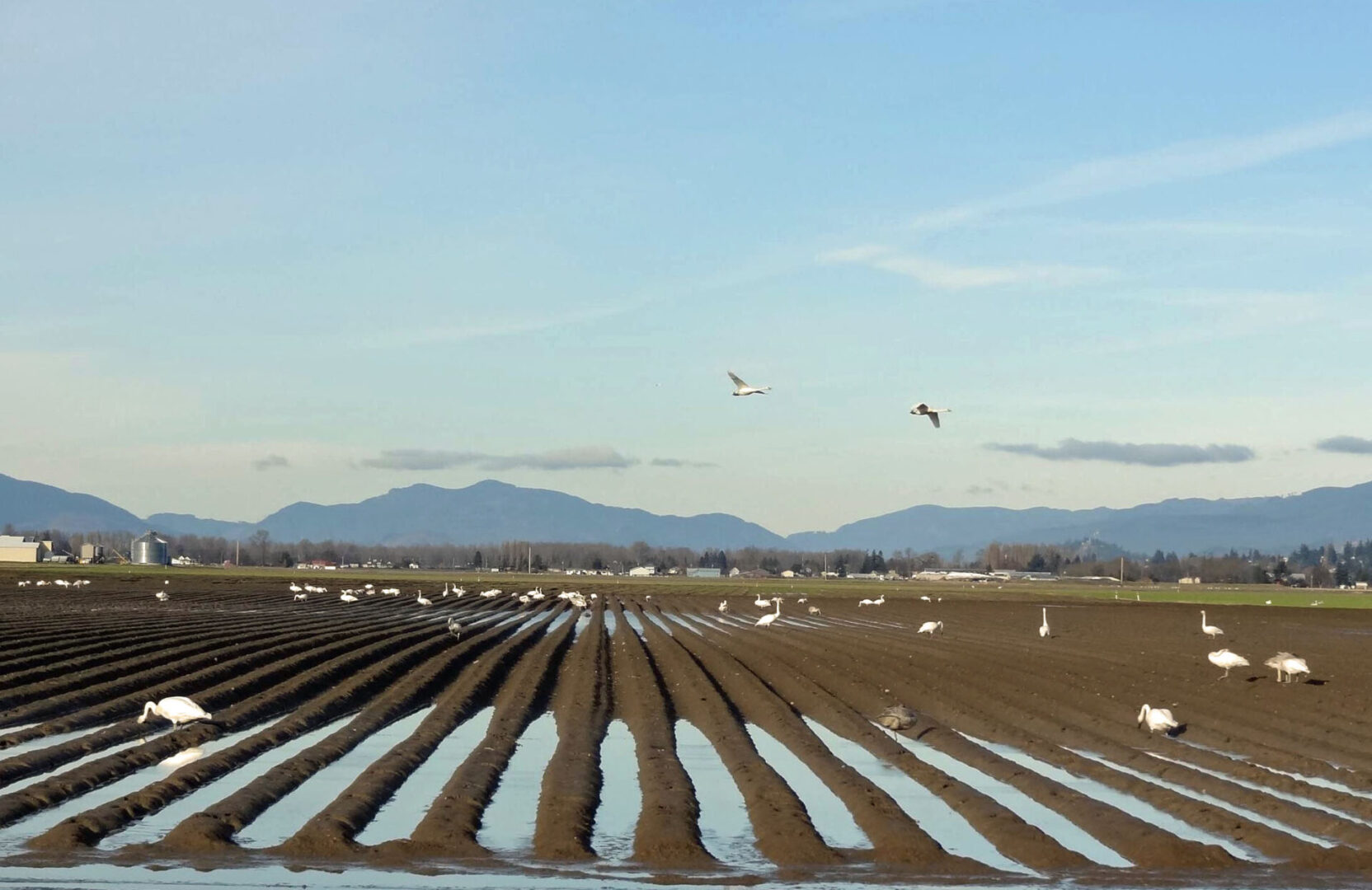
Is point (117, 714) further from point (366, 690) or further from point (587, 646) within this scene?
point (587, 646)

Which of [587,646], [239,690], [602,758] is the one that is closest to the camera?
[602,758]

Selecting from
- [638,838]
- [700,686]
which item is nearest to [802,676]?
[700,686]

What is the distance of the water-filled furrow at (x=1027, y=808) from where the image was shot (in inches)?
500

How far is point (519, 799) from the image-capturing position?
15000 mm

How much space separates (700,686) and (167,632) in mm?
18461

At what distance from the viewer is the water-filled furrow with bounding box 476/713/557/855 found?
1278 centimetres

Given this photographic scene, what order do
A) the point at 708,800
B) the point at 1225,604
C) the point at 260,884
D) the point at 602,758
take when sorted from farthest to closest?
1. the point at 1225,604
2. the point at 602,758
3. the point at 708,800
4. the point at 260,884

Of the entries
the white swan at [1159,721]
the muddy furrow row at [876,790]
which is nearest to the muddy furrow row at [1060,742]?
the white swan at [1159,721]

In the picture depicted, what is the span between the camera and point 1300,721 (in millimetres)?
22438

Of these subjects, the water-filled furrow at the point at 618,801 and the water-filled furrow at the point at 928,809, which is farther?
the water-filled furrow at the point at 618,801

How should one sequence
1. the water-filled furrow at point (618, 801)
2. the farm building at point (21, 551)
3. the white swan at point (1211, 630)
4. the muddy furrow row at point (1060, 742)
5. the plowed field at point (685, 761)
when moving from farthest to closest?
the farm building at point (21, 551), the white swan at point (1211, 630), the muddy furrow row at point (1060, 742), the water-filled furrow at point (618, 801), the plowed field at point (685, 761)

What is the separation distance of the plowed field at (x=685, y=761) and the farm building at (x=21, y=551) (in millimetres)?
132114

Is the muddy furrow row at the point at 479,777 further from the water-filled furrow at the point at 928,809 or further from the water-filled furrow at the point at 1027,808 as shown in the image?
the water-filled furrow at the point at 1027,808

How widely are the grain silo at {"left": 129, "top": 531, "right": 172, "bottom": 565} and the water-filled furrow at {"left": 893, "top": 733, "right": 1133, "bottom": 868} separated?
172m
